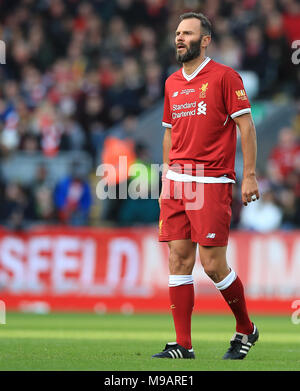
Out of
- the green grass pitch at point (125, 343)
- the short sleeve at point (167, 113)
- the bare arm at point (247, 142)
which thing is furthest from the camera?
the short sleeve at point (167, 113)

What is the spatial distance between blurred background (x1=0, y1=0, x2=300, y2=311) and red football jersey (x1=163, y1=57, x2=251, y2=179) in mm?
8478

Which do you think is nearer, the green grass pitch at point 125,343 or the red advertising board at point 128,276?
the green grass pitch at point 125,343

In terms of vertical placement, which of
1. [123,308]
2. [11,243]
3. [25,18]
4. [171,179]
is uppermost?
[25,18]

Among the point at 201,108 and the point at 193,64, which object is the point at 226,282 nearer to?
the point at 201,108

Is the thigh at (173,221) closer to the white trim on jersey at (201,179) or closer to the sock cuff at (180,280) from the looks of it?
the white trim on jersey at (201,179)

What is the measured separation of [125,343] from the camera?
9625mm

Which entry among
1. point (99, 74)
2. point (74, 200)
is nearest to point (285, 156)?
point (74, 200)

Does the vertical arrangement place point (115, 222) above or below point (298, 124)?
below

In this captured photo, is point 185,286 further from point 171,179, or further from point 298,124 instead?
point 298,124

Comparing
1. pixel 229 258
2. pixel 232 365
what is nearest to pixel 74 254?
pixel 229 258

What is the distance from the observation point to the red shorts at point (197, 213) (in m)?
7.71

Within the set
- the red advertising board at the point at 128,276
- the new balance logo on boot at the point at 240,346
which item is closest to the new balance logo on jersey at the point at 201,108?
the new balance logo on boot at the point at 240,346

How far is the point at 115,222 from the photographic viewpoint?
57.0 feet
